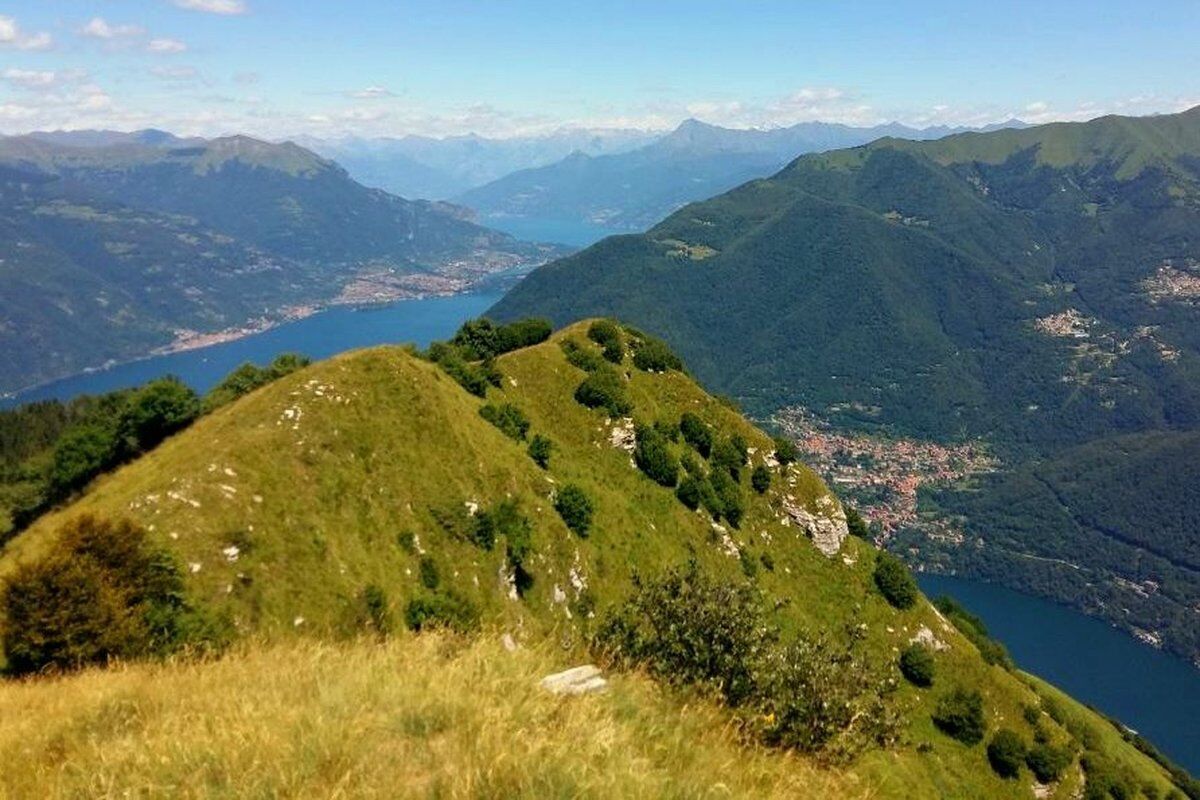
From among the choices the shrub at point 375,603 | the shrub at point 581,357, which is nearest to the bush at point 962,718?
the shrub at point 581,357

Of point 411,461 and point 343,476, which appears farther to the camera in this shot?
point 411,461

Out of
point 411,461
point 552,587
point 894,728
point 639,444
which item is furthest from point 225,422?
point 894,728

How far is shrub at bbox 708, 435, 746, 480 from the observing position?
283ft

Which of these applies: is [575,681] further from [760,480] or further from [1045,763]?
[1045,763]

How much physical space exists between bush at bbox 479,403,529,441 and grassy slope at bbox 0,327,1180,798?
108 inches

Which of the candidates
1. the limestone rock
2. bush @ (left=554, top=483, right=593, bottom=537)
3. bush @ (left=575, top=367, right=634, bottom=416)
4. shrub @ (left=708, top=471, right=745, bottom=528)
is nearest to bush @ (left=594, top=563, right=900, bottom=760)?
the limestone rock

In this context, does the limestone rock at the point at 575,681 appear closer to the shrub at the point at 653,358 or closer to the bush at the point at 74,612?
the bush at the point at 74,612

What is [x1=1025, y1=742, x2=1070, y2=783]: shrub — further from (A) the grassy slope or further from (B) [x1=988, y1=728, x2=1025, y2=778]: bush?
(A) the grassy slope

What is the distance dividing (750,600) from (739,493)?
67215mm

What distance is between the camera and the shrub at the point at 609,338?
94688 mm

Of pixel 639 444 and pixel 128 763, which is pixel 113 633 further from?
pixel 639 444

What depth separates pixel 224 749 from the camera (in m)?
8.50

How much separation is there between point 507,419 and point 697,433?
25.4m

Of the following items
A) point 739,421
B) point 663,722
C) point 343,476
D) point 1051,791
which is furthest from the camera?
point 739,421
